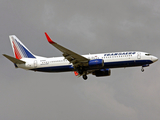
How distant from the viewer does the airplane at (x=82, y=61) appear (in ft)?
194

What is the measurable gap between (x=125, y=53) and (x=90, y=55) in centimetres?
675

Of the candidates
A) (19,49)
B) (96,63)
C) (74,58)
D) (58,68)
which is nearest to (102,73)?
(96,63)

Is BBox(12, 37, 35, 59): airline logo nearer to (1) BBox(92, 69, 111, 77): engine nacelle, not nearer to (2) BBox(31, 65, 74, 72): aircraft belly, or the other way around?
(2) BBox(31, 65, 74, 72): aircraft belly

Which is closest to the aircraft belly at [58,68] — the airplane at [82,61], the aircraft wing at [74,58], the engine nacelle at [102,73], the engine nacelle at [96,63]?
the airplane at [82,61]

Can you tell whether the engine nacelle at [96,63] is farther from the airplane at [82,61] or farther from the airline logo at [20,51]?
the airline logo at [20,51]

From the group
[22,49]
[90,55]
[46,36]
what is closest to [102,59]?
[90,55]

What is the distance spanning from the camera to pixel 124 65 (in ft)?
195

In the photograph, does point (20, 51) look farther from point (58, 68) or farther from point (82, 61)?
point (82, 61)

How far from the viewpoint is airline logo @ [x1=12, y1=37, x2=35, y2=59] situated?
67500 millimetres

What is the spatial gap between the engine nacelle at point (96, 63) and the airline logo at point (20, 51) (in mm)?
14028

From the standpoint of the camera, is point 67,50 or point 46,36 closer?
point 46,36

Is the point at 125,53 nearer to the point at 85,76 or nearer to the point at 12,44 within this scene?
the point at 85,76

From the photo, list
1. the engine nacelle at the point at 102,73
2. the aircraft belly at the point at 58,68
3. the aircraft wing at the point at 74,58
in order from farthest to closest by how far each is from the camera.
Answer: the engine nacelle at the point at 102,73
the aircraft belly at the point at 58,68
the aircraft wing at the point at 74,58

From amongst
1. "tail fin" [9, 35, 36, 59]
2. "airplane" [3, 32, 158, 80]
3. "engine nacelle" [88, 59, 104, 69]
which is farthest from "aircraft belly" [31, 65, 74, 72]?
"tail fin" [9, 35, 36, 59]
